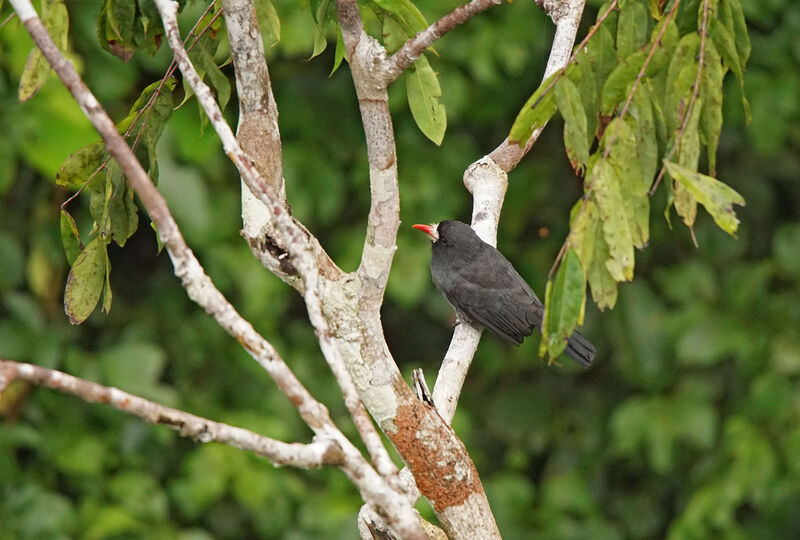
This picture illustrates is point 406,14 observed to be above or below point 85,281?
above

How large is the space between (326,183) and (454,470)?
2.16 meters

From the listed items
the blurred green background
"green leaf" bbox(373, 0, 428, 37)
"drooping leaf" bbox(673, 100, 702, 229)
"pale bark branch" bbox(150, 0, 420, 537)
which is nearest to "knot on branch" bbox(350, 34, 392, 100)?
"green leaf" bbox(373, 0, 428, 37)

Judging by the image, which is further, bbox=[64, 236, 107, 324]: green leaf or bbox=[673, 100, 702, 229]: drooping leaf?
bbox=[64, 236, 107, 324]: green leaf

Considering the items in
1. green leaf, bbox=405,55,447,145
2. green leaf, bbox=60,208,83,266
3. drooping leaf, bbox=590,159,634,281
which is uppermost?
green leaf, bbox=405,55,447,145

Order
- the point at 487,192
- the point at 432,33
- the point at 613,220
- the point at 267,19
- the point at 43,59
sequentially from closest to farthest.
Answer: the point at 613,220
the point at 432,33
the point at 43,59
the point at 267,19
the point at 487,192

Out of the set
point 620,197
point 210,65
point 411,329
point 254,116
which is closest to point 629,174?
point 620,197

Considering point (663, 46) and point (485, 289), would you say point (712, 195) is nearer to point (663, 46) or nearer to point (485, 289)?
point (663, 46)

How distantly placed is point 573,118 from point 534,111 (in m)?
0.06

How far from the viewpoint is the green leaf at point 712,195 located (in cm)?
137

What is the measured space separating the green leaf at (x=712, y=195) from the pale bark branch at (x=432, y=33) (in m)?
0.38

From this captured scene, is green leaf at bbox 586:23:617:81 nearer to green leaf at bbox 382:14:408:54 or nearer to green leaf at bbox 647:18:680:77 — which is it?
green leaf at bbox 647:18:680:77

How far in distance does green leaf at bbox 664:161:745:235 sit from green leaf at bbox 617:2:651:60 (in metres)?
0.28

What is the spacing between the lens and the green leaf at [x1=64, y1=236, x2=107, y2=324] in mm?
1852

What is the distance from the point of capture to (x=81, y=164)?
1911 mm
